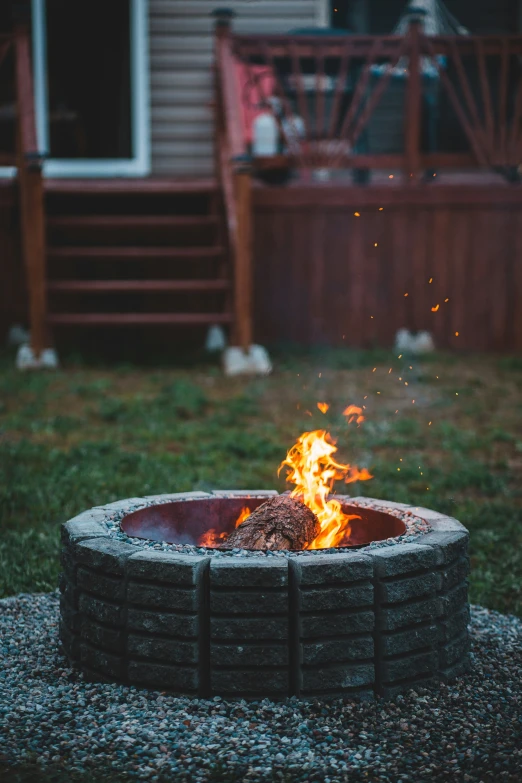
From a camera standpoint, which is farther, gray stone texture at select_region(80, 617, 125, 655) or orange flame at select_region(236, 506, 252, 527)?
orange flame at select_region(236, 506, 252, 527)

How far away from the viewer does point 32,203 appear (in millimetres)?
8008

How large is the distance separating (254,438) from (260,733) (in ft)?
11.8

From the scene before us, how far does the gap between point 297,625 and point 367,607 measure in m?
0.21

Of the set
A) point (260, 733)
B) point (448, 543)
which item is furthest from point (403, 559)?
point (260, 733)

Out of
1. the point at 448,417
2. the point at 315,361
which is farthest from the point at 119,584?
the point at 315,361

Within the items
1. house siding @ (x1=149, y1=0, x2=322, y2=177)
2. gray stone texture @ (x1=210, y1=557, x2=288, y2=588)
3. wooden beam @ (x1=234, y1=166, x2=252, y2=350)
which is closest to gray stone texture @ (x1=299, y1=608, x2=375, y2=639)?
gray stone texture @ (x1=210, y1=557, x2=288, y2=588)

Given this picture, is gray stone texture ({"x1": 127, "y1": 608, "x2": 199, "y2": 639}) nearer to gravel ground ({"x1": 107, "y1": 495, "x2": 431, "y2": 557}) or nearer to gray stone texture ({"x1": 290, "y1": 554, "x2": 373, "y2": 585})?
gravel ground ({"x1": 107, "y1": 495, "x2": 431, "y2": 557})

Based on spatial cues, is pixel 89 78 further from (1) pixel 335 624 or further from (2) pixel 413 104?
(1) pixel 335 624

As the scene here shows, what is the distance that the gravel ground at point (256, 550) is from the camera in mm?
2863

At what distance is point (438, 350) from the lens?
32.6 feet

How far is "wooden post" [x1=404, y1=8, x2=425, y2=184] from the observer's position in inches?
352

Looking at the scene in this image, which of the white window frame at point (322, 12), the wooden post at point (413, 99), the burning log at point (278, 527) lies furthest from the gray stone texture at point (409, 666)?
the white window frame at point (322, 12)

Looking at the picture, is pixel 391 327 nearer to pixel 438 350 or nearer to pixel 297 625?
pixel 438 350

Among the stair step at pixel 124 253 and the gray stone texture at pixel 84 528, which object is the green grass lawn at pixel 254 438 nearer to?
the gray stone texture at pixel 84 528
